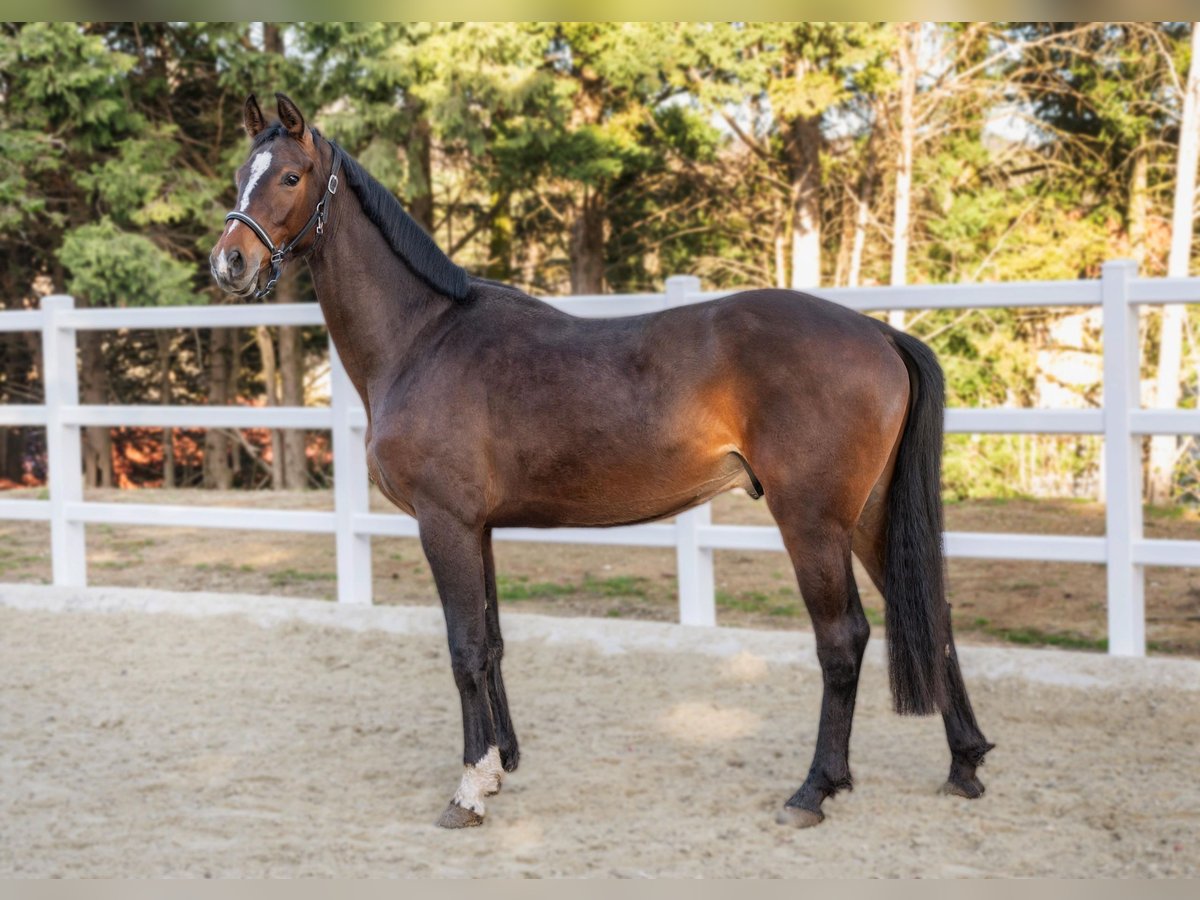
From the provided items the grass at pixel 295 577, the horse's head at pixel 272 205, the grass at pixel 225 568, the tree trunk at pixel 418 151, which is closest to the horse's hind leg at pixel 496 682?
the horse's head at pixel 272 205

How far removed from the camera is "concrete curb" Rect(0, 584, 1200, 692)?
4.68m

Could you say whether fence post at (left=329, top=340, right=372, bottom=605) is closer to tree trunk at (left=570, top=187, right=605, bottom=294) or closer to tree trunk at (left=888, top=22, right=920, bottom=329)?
tree trunk at (left=888, top=22, right=920, bottom=329)

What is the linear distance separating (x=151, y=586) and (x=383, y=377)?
181 inches

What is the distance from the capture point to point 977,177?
14984 millimetres

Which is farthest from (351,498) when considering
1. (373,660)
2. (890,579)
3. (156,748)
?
(890,579)

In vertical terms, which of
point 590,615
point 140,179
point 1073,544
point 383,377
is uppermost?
point 140,179

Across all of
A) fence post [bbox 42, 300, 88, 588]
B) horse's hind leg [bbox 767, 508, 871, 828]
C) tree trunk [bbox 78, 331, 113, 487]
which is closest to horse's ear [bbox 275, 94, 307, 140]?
horse's hind leg [bbox 767, 508, 871, 828]

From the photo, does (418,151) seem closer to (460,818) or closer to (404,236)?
(404,236)

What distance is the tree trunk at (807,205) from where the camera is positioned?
1402 centimetres

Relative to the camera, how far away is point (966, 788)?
3.72m

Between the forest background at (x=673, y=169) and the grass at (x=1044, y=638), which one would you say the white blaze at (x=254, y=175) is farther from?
the forest background at (x=673, y=169)

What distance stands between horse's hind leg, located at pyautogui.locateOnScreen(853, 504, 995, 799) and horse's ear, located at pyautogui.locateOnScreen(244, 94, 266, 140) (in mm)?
2205

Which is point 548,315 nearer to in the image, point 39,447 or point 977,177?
point 977,177

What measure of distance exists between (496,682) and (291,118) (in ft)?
6.12
